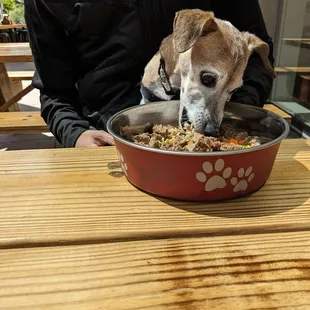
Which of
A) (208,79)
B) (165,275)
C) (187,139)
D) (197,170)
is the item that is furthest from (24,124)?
(165,275)

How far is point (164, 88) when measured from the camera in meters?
1.39

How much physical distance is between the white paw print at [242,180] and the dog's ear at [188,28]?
582mm

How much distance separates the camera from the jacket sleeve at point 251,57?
1.33 metres

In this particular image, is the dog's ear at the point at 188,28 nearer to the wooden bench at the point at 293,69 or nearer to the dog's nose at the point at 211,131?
the dog's nose at the point at 211,131

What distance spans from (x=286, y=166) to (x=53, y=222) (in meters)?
0.48

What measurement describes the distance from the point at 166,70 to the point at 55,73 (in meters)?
0.42

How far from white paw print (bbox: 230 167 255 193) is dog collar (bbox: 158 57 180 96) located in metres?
0.82

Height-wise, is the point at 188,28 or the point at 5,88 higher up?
the point at 188,28

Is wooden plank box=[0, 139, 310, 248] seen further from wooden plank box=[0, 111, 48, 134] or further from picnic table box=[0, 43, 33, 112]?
picnic table box=[0, 43, 33, 112]

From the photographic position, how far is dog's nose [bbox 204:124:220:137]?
93 centimetres

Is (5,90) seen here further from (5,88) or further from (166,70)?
(166,70)

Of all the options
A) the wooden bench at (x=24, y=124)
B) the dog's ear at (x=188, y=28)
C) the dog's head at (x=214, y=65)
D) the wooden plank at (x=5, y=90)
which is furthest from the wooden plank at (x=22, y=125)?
the dog's ear at (x=188, y=28)

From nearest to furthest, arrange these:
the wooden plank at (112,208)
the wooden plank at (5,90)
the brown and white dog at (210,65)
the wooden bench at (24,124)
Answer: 1. the wooden plank at (112,208)
2. the brown and white dog at (210,65)
3. the wooden bench at (24,124)
4. the wooden plank at (5,90)

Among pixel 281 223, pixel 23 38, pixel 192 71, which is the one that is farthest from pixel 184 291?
pixel 23 38
